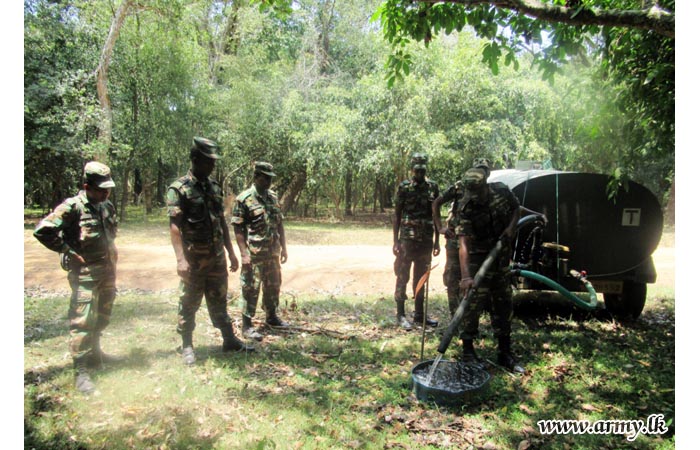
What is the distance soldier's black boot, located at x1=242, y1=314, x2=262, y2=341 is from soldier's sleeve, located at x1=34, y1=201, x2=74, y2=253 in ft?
6.08

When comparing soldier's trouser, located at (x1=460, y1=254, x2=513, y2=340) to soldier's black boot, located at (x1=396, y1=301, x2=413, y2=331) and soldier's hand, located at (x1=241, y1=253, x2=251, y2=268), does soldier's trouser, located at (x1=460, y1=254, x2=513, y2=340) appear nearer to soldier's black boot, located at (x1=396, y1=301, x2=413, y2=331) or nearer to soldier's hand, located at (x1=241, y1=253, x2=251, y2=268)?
soldier's black boot, located at (x1=396, y1=301, x2=413, y2=331)

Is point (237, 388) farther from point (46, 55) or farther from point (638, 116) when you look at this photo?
point (46, 55)

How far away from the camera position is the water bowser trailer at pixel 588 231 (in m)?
4.57

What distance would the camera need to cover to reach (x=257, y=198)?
4.48m

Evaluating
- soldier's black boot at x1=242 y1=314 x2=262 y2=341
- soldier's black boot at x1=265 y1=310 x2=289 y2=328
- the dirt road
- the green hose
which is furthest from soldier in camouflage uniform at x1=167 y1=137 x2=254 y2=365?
the dirt road

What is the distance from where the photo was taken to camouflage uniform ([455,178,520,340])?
3666 mm

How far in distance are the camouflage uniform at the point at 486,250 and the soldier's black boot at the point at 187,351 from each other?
2.37 meters

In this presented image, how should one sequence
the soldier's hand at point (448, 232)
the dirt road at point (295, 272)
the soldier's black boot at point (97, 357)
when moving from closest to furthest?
1. the soldier's black boot at point (97, 357)
2. the soldier's hand at point (448, 232)
3. the dirt road at point (295, 272)

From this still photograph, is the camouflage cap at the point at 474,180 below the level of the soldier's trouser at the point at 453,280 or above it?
above

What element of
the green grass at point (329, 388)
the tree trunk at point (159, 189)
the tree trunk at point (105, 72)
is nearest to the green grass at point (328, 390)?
the green grass at point (329, 388)

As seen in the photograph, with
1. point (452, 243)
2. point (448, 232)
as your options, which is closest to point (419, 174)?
point (448, 232)

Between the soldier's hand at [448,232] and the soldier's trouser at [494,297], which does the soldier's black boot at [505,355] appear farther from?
the soldier's hand at [448,232]
